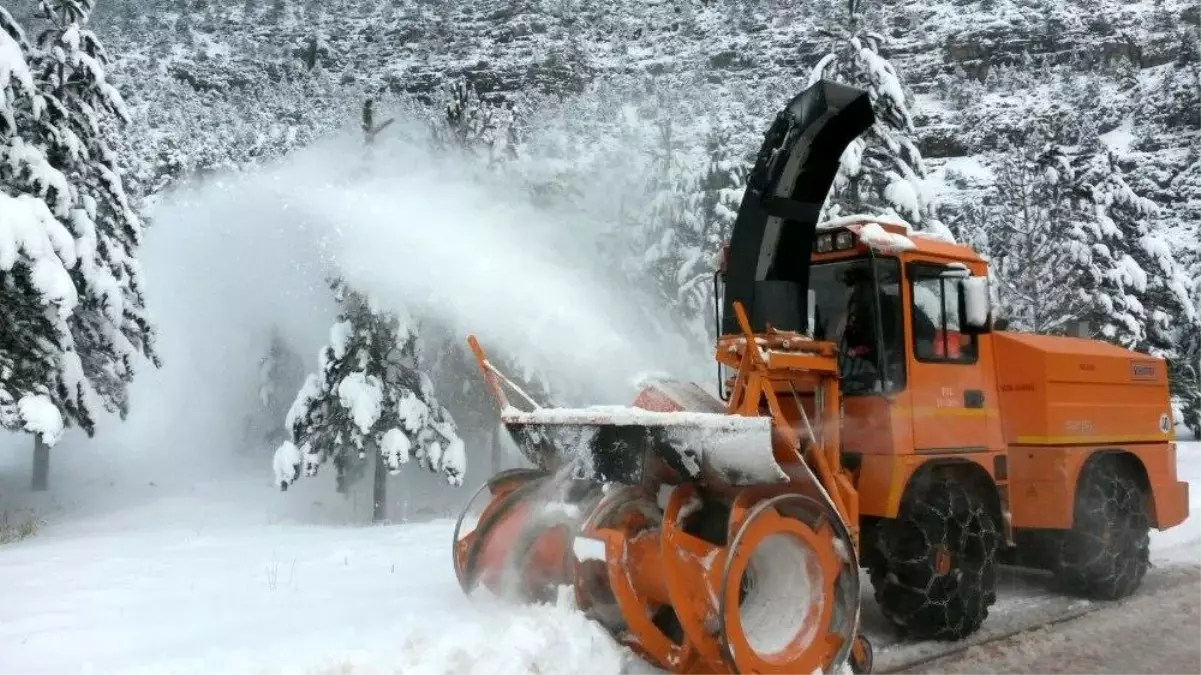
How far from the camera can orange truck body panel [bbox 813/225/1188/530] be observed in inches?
229

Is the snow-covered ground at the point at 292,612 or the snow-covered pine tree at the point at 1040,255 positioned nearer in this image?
the snow-covered ground at the point at 292,612

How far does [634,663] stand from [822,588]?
115 cm

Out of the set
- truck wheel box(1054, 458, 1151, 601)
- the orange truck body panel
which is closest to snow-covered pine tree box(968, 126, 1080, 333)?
the orange truck body panel

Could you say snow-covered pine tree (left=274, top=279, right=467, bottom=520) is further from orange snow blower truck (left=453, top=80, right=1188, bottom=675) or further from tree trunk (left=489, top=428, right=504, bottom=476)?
orange snow blower truck (left=453, top=80, right=1188, bottom=675)

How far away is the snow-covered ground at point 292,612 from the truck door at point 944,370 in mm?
1481

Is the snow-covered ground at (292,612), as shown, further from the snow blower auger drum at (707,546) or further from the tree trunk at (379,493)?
the tree trunk at (379,493)

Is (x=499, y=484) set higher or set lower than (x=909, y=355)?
Result: lower

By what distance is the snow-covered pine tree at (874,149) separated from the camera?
15555mm

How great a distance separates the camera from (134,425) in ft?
84.6

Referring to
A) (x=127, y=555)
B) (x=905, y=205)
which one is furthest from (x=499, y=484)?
(x=905, y=205)

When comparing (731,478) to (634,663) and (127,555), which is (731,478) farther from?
(127,555)

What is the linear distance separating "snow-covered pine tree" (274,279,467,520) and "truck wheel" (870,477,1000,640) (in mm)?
9238

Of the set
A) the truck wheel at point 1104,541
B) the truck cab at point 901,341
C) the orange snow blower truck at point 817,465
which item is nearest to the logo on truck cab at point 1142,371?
the orange snow blower truck at point 817,465

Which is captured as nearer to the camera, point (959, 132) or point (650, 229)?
point (650, 229)
